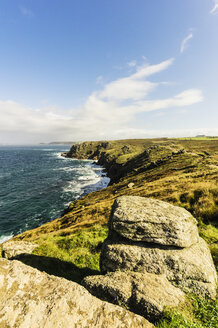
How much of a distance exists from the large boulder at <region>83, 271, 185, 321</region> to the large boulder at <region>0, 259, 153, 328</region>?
0.73 m

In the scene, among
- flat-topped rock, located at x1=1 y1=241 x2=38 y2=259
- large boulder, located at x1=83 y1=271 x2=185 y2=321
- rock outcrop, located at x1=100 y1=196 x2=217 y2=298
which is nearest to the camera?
large boulder, located at x1=83 y1=271 x2=185 y2=321

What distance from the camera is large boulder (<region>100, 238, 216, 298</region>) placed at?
18.9ft

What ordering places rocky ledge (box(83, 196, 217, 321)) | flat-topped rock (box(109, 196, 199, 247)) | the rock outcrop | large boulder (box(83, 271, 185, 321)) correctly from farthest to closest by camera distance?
flat-topped rock (box(109, 196, 199, 247)) < the rock outcrop < rocky ledge (box(83, 196, 217, 321)) < large boulder (box(83, 271, 185, 321))

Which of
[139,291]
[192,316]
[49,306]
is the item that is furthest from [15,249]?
[192,316]

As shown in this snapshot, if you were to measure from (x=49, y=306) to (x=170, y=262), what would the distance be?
5104 mm

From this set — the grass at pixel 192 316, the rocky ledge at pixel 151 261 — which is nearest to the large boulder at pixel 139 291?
the rocky ledge at pixel 151 261

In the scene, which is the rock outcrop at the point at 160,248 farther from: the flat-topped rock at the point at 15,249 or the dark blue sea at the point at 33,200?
the dark blue sea at the point at 33,200

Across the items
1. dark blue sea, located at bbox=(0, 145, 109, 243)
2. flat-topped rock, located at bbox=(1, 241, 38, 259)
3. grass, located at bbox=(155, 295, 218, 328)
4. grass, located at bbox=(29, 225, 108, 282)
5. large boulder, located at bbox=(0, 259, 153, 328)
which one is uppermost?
large boulder, located at bbox=(0, 259, 153, 328)

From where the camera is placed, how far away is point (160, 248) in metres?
6.89

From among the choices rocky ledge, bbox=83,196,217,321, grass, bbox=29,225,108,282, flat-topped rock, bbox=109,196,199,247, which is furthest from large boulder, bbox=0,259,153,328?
grass, bbox=29,225,108,282

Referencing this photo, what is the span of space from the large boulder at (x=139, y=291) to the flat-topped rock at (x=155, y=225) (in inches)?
62.5

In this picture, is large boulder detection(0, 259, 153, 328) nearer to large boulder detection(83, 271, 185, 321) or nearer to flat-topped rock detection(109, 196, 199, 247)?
large boulder detection(83, 271, 185, 321)

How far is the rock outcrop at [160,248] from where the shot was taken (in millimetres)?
5953

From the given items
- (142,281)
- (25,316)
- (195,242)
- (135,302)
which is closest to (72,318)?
(25,316)
